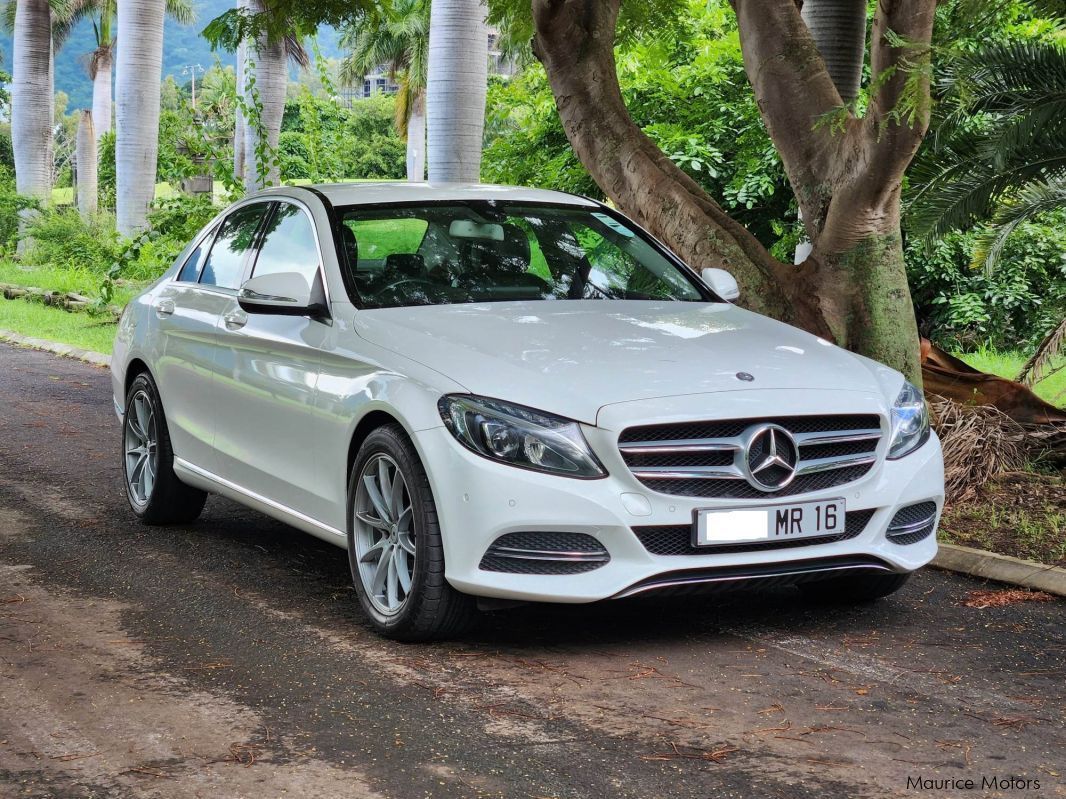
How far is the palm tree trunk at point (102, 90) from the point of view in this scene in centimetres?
5428

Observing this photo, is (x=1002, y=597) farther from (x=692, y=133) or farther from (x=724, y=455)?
(x=692, y=133)

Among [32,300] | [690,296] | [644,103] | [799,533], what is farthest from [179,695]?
[32,300]

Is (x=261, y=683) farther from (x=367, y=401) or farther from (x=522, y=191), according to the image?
(x=522, y=191)

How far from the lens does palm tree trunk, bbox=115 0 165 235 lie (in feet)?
76.4

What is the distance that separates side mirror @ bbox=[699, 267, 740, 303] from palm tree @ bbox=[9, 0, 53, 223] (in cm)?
2939

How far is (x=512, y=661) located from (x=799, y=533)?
1107 mm

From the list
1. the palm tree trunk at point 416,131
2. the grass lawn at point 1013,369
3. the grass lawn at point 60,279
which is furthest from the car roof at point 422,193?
the palm tree trunk at point 416,131

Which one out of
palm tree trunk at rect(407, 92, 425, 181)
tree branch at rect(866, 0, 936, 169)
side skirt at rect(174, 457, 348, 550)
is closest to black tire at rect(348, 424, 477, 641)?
side skirt at rect(174, 457, 348, 550)

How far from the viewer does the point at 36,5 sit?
112ft

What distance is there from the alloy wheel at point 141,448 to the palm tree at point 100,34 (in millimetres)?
44915

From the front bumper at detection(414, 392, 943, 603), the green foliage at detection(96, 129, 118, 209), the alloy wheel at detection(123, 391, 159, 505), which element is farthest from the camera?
the green foliage at detection(96, 129, 118, 209)

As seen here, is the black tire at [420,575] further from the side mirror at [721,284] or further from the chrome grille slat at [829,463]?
the side mirror at [721,284]

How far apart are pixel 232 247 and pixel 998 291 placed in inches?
526

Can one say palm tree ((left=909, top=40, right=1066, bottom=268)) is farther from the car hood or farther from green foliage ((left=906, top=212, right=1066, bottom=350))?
green foliage ((left=906, top=212, right=1066, bottom=350))
